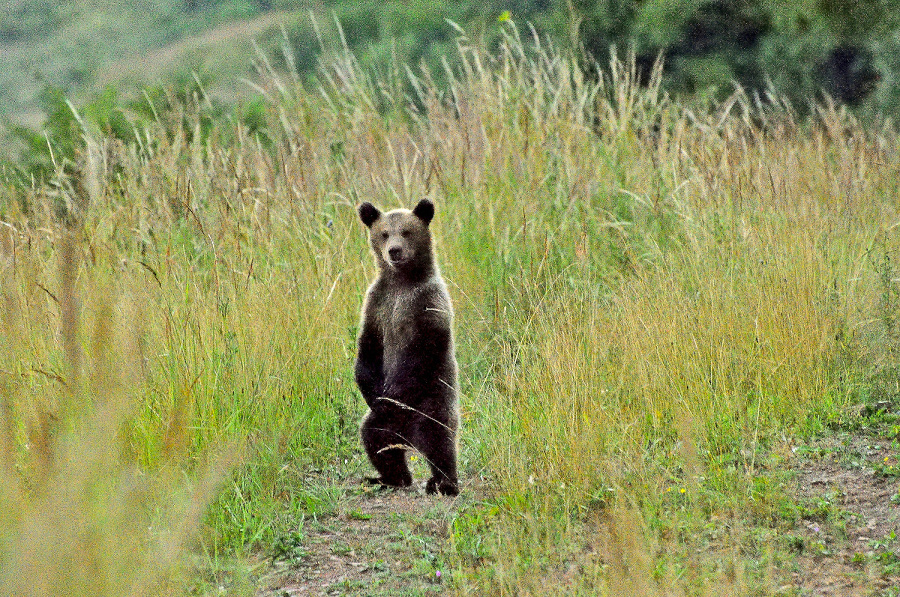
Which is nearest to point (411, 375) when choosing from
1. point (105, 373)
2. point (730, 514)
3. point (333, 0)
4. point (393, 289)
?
point (393, 289)

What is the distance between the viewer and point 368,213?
15.9 ft

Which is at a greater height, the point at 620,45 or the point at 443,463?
the point at 620,45

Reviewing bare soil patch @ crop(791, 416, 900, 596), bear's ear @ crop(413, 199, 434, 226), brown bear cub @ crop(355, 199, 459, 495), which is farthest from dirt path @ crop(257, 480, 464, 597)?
bare soil patch @ crop(791, 416, 900, 596)

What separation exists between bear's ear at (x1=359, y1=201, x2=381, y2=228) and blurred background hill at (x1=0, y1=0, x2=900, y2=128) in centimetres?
327

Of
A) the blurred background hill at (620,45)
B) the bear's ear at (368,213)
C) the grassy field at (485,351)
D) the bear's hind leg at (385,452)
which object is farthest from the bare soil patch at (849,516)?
the blurred background hill at (620,45)

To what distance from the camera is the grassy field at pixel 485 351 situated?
329 cm

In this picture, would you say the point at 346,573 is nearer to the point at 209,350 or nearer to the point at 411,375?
the point at 411,375

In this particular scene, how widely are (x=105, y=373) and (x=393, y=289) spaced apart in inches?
96.4

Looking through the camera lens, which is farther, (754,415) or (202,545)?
(754,415)

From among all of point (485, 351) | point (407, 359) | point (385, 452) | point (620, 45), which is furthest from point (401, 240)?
point (620, 45)

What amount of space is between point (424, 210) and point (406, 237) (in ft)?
0.52

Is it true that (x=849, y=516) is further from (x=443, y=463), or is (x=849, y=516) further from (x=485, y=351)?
(x=485, y=351)

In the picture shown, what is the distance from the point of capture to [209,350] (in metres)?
4.79

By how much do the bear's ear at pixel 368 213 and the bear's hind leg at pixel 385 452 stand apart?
906 mm
